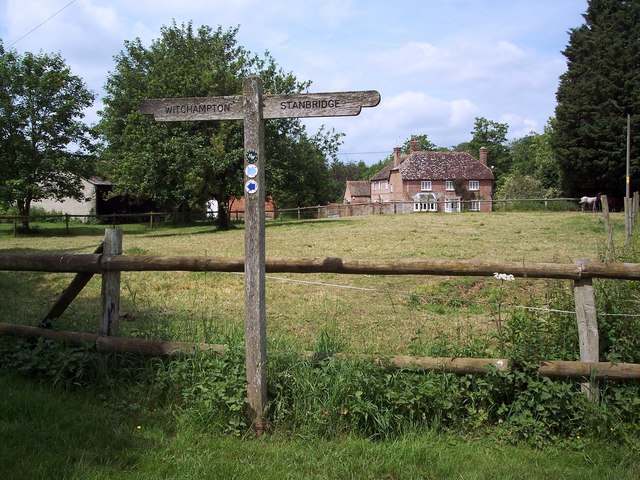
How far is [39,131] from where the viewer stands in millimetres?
34812

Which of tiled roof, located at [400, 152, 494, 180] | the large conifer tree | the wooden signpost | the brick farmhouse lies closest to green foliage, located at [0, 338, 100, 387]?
the wooden signpost

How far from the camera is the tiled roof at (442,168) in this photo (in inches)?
2842

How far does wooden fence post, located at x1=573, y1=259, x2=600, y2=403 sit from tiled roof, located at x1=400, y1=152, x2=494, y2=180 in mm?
68663

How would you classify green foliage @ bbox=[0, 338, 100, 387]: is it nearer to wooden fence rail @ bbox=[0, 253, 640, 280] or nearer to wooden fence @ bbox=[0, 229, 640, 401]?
wooden fence @ bbox=[0, 229, 640, 401]

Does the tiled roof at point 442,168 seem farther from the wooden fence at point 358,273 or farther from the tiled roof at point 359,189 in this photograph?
the wooden fence at point 358,273

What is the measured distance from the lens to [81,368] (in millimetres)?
5105

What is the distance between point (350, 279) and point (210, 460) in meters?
8.36

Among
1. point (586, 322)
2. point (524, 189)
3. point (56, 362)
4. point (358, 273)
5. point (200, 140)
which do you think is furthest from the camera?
point (524, 189)

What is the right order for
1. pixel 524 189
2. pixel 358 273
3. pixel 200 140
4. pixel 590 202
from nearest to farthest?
pixel 358 273, pixel 200 140, pixel 590 202, pixel 524 189

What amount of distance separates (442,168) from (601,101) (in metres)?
23.5

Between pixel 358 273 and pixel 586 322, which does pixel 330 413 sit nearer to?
pixel 358 273

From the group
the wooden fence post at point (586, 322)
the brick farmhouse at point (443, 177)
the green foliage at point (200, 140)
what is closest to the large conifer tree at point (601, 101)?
the brick farmhouse at point (443, 177)

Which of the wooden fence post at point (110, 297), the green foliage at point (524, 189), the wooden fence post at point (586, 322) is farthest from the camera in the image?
the green foliage at point (524, 189)

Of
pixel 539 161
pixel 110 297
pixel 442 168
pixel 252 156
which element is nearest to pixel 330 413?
pixel 252 156
